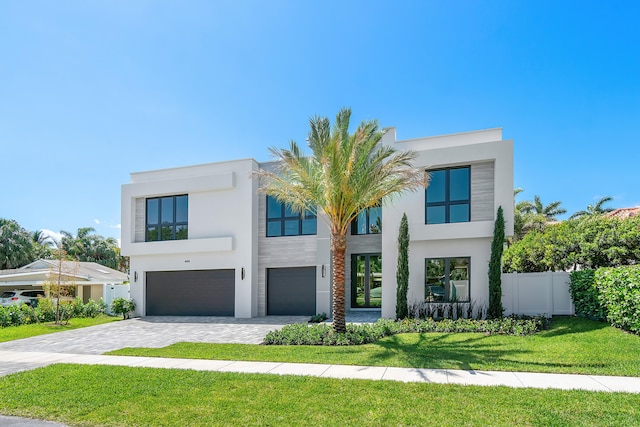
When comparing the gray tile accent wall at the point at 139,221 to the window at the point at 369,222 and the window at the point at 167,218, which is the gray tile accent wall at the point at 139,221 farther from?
the window at the point at 369,222

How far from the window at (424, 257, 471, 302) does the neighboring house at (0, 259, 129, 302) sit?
17.5 meters

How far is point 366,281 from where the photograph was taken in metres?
18.8

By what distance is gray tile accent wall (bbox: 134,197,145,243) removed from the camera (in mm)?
19844

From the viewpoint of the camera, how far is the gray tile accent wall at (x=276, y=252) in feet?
57.1

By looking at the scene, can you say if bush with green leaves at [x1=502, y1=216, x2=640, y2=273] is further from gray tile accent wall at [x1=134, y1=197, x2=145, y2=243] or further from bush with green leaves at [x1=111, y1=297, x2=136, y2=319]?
bush with green leaves at [x1=111, y1=297, x2=136, y2=319]

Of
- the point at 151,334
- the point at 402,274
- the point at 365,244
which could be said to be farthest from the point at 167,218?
the point at 402,274

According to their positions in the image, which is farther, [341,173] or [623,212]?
[623,212]

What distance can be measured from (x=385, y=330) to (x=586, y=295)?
677 centimetres

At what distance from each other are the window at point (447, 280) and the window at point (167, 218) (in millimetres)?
12152

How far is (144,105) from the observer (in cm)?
1413

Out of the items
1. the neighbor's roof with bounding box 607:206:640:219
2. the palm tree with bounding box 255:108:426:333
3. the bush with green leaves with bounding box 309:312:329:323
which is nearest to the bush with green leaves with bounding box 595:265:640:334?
the palm tree with bounding box 255:108:426:333

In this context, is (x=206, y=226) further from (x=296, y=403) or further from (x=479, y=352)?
(x=296, y=403)

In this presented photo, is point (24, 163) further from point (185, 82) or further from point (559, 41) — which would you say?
point (559, 41)

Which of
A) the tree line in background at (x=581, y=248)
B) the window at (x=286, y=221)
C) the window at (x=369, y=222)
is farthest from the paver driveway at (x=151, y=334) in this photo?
the tree line in background at (x=581, y=248)
